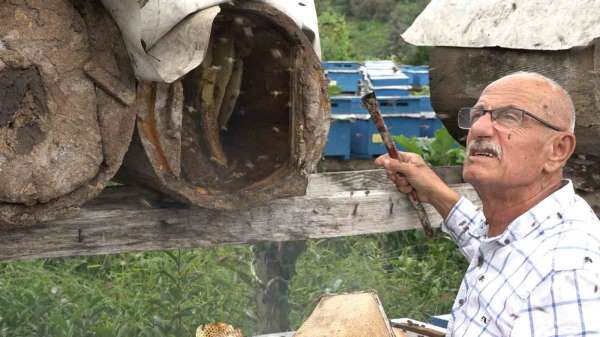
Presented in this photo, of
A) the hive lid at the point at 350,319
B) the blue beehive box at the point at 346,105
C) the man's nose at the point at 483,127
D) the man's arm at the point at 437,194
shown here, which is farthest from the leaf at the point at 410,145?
the man's nose at the point at 483,127

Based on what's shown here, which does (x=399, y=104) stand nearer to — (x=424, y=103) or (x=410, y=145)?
(x=424, y=103)

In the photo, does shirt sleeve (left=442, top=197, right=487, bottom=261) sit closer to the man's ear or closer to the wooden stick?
the wooden stick

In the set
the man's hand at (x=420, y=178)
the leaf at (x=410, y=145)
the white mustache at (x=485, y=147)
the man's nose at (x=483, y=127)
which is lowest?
the leaf at (x=410, y=145)

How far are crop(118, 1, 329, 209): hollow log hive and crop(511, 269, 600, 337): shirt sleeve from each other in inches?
43.5

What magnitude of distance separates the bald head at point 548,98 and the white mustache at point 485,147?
15 centimetres

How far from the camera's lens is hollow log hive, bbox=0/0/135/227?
2.80 meters

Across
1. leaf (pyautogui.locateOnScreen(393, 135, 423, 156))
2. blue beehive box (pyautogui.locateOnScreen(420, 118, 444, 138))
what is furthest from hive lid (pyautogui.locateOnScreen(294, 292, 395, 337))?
blue beehive box (pyautogui.locateOnScreen(420, 118, 444, 138))

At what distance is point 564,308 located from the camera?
2.46m

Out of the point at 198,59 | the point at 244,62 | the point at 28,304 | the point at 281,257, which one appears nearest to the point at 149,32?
the point at 198,59

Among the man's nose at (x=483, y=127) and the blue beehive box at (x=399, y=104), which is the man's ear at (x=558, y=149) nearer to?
the man's nose at (x=483, y=127)

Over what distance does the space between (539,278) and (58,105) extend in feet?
4.62

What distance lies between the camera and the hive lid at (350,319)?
9.84 ft

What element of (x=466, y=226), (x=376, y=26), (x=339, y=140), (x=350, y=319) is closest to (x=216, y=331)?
(x=350, y=319)

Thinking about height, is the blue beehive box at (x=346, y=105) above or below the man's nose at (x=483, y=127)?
below
